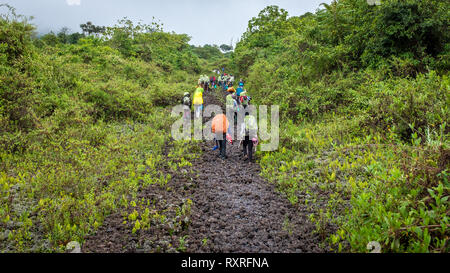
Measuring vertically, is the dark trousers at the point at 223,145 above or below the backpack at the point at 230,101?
below

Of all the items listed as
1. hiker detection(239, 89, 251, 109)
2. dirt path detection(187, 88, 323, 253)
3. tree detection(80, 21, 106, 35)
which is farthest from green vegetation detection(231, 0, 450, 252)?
tree detection(80, 21, 106, 35)

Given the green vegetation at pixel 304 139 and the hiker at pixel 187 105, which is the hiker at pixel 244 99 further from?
the hiker at pixel 187 105

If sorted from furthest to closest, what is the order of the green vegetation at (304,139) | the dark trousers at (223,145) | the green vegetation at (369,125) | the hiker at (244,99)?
the hiker at (244,99)
the dark trousers at (223,145)
the green vegetation at (304,139)
the green vegetation at (369,125)

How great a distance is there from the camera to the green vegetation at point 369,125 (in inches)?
167

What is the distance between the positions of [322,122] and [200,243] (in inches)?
327

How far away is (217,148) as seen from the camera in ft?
34.6

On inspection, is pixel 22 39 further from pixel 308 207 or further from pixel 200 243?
pixel 308 207

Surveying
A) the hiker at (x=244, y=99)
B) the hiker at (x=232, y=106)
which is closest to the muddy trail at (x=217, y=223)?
the hiker at (x=244, y=99)

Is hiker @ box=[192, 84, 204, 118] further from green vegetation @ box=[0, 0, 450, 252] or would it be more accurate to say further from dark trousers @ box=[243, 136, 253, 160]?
dark trousers @ box=[243, 136, 253, 160]

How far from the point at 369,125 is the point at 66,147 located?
1051cm

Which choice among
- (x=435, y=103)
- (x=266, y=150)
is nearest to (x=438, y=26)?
(x=435, y=103)

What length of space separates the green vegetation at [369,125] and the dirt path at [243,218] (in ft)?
1.30
